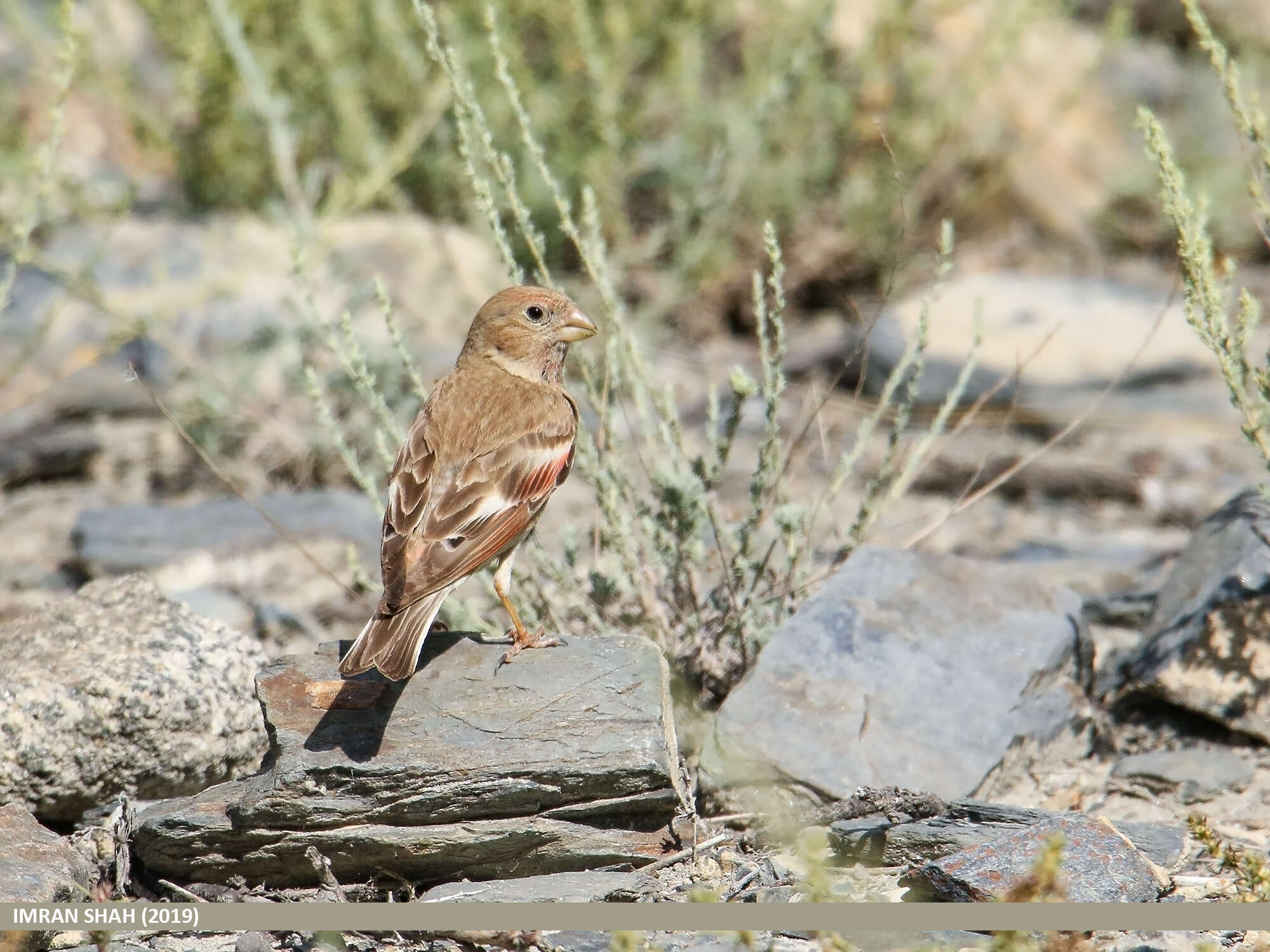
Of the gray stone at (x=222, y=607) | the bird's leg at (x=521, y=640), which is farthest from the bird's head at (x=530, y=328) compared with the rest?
the gray stone at (x=222, y=607)

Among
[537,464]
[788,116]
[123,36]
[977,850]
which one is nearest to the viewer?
[977,850]

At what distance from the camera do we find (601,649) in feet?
12.5

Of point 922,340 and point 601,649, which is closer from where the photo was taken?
point 601,649

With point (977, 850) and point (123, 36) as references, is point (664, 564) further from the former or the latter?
point (123, 36)

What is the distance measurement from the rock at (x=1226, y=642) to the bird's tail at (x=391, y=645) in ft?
7.07

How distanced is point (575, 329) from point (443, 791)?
176 centimetres

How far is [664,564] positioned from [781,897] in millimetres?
1336

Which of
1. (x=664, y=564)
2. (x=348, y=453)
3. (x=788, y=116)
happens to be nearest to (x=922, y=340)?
(x=664, y=564)

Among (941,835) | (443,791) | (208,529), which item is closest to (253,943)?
(443,791)

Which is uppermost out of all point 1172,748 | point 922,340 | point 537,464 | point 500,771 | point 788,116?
point 788,116

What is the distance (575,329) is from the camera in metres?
4.77

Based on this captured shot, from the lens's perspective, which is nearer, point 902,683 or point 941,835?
point 941,835

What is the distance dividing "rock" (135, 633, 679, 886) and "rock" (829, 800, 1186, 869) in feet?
1.48

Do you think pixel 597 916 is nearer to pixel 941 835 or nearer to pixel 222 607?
pixel 941 835
